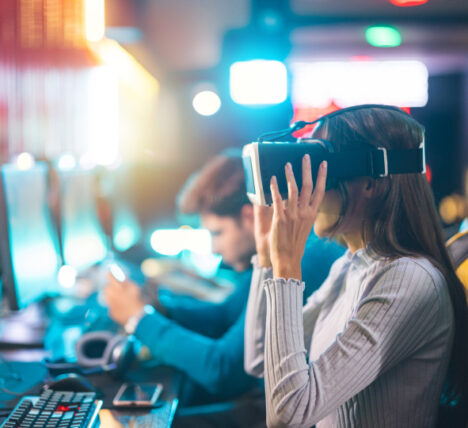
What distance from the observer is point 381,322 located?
82 centimetres

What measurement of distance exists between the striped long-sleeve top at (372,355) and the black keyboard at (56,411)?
14.9 inches

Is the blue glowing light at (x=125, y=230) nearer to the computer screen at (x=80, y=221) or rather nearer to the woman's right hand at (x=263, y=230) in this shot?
the computer screen at (x=80, y=221)

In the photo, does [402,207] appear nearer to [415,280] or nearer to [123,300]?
[415,280]

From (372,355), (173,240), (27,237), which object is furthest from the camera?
(173,240)

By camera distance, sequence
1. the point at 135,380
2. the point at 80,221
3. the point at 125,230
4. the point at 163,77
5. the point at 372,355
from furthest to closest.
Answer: the point at 163,77 → the point at 125,230 → the point at 80,221 → the point at 135,380 → the point at 372,355

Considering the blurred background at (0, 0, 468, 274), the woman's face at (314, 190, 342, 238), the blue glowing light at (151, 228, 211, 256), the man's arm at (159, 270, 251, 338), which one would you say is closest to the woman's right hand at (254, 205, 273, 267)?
the woman's face at (314, 190, 342, 238)

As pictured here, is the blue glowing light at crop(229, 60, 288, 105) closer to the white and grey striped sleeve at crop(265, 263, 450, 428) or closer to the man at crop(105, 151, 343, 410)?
the man at crop(105, 151, 343, 410)

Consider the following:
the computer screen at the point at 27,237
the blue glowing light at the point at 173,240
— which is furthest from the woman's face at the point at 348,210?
the blue glowing light at the point at 173,240

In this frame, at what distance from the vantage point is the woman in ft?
2.69

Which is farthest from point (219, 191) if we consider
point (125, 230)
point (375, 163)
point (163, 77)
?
point (163, 77)

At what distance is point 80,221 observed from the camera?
6.39ft

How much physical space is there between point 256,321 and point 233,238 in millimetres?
531

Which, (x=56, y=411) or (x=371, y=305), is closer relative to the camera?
(x=371, y=305)

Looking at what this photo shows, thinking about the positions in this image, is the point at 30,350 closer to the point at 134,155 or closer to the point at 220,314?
the point at 220,314
